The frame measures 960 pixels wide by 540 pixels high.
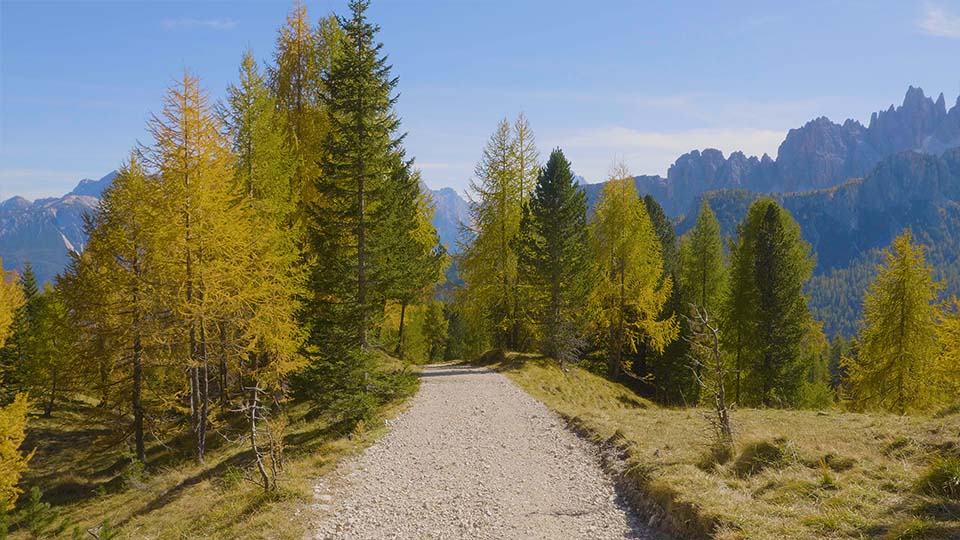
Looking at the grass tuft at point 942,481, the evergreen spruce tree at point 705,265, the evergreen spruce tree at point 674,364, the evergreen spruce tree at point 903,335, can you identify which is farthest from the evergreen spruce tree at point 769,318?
the grass tuft at point 942,481

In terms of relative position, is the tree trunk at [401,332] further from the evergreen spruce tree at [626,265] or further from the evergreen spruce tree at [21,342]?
the evergreen spruce tree at [21,342]

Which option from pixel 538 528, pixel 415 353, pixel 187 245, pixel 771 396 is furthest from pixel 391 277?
pixel 415 353

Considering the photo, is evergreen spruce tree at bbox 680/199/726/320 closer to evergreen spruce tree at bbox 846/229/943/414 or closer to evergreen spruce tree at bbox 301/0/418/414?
evergreen spruce tree at bbox 846/229/943/414

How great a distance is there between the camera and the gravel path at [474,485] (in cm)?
927

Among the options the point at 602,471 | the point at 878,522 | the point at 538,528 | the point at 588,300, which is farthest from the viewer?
the point at 588,300

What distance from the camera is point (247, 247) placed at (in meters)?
16.7

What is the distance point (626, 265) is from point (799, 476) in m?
21.4

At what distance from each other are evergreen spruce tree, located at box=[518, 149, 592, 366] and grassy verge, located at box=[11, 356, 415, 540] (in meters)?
11.4

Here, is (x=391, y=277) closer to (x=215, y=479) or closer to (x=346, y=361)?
(x=346, y=361)

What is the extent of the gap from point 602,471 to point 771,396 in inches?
867

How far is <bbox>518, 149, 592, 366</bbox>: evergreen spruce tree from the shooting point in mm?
27000

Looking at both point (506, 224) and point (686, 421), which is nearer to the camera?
point (686, 421)

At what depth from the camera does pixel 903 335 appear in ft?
79.2

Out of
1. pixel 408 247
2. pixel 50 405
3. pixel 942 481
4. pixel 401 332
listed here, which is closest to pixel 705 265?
pixel 401 332
